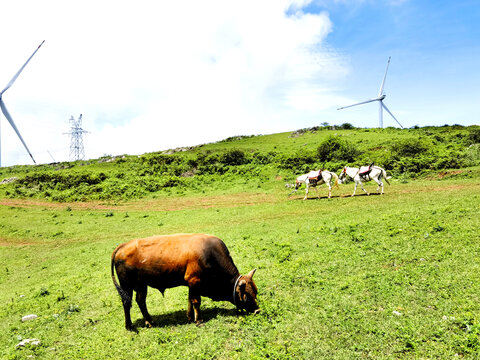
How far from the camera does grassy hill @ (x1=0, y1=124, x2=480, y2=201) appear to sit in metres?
33.2

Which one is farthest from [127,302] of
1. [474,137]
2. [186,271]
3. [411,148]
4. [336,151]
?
[474,137]

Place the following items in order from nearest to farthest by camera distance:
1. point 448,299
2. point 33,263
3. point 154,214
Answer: point 448,299 < point 33,263 < point 154,214

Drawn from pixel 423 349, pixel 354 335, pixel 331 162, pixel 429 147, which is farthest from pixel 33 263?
pixel 429 147

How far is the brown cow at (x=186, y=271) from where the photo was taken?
25.7 ft

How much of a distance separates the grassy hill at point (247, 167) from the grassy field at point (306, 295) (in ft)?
46.0

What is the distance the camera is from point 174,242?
8.18 metres

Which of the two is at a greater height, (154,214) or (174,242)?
(174,242)

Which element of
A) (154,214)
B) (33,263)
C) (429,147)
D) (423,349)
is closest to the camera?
(423,349)

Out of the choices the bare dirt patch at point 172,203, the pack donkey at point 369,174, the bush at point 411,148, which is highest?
the bush at point 411,148

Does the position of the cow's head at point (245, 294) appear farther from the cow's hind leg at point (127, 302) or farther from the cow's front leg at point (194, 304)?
the cow's hind leg at point (127, 302)

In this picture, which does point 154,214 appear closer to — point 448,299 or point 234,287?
point 234,287

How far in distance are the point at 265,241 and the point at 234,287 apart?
7393mm

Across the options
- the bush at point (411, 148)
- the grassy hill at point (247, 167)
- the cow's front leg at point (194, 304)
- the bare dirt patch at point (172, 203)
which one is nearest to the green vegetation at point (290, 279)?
the cow's front leg at point (194, 304)

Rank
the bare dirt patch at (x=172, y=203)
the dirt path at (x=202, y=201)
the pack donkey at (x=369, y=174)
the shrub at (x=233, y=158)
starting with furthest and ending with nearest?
the shrub at (x=233, y=158), the bare dirt patch at (x=172, y=203), the pack donkey at (x=369, y=174), the dirt path at (x=202, y=201)
